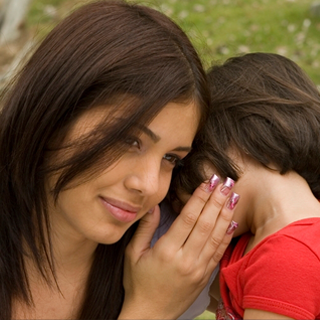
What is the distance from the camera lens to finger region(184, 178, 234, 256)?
7.68ft

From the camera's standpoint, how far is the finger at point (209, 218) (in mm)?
2342

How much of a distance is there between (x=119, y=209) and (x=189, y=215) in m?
0.39

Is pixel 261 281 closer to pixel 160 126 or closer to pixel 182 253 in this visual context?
pixel 182 253

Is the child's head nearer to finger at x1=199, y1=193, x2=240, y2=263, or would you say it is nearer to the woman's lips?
finger at x1=199, y1=193, x2=240, y2=263

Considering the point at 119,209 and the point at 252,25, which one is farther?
the point at 252,25

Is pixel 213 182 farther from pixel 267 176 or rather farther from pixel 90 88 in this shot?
pixel 90 88

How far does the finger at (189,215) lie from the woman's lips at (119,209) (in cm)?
30

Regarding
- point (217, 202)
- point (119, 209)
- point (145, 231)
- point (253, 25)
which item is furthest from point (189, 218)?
point (253, 25)

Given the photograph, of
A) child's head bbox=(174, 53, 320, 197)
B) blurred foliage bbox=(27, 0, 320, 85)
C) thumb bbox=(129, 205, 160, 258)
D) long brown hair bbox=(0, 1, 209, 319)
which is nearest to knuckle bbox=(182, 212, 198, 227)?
child's head bbox=(174, 53, 320, 197)

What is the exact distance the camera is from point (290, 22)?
23.6 feet

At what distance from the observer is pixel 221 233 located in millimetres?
2400

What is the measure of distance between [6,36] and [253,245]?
5.15 metres

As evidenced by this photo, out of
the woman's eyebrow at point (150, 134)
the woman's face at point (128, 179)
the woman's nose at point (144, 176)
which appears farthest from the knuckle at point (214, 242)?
the woman's eyebrow at point (150, 134)

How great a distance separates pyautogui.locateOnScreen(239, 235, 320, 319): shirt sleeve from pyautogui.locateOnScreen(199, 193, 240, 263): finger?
320 mm
